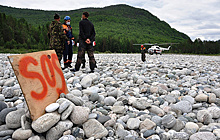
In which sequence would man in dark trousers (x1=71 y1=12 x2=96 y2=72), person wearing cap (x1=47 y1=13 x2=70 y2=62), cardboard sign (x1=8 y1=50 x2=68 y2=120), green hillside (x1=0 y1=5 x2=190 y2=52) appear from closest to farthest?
cardboard sign (x1=8 y1=50 x2=68 y2=120), man in dark trousers (x1=71 y1=12 x2=96 y2=72), person wearing cap (x1=47 y1=13 x2=70 y2=62), green hillside (x1=0 y1=5 x2=190 y2=52)

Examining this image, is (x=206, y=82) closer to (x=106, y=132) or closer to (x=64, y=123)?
(x=106, y=132)

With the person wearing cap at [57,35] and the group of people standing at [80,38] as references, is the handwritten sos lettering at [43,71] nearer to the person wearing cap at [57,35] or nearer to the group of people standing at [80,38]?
the group of people standing at [80,38]

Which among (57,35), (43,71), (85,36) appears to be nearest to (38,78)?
(43,71)

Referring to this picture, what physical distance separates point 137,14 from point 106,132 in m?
195

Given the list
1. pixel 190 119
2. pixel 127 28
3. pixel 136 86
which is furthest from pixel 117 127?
pixel 127 28

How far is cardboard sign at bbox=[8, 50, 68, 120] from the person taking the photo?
2057 mm


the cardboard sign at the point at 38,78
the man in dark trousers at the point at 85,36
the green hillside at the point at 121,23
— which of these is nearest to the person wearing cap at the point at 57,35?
the man in dark trousers at the point at 85,36

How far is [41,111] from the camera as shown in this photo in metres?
2.11

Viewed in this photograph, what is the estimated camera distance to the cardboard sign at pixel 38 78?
2.06 metres

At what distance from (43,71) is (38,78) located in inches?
6.4

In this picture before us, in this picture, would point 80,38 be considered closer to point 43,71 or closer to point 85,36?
point 85,36

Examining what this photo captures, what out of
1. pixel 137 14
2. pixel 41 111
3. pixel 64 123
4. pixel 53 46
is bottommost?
pixel 64 123

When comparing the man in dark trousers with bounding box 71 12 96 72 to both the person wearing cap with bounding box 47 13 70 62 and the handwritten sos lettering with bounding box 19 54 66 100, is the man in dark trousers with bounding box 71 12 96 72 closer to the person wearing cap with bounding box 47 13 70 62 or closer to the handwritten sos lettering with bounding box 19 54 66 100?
the person wearing cap with bounding box 47 13 70 62

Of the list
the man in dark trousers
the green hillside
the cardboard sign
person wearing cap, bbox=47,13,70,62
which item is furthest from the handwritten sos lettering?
the green hillside
